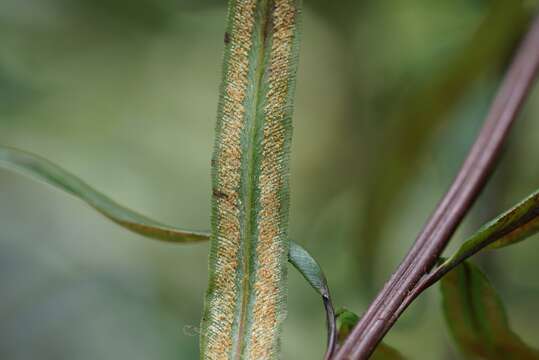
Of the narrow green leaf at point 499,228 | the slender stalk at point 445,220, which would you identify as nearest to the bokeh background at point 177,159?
the slender stalk at point 445,220

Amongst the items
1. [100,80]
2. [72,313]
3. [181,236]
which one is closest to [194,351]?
[72,313]

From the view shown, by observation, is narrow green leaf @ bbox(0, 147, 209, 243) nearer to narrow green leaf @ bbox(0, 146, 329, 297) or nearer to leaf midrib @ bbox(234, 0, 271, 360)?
narrow green leaf @ bbox(0, 146, 329, 297)

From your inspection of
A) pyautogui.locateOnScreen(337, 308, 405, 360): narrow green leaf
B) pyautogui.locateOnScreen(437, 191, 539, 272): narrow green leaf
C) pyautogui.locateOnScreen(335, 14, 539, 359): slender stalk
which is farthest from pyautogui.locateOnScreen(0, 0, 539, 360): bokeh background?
pyautogui.locateOnScreen(437, 191, 539, 272): narrow green leaf

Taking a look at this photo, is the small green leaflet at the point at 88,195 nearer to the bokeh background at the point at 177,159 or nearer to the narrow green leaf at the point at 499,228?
the narrow green leaf at the point at 499,228

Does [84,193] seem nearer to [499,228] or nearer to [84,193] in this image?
[84,193]

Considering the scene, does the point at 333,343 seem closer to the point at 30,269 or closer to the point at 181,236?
the point at 181,236
